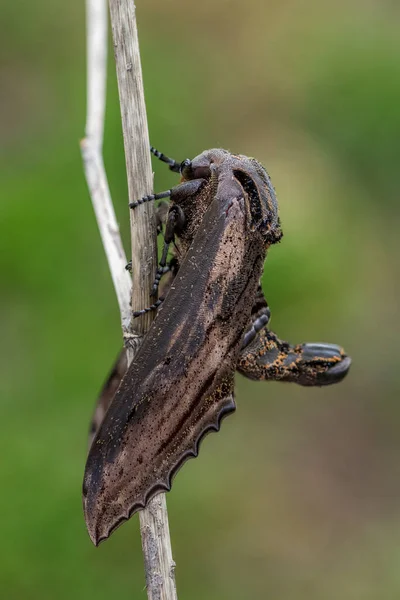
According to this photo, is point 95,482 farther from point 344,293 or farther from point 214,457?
point 344,293

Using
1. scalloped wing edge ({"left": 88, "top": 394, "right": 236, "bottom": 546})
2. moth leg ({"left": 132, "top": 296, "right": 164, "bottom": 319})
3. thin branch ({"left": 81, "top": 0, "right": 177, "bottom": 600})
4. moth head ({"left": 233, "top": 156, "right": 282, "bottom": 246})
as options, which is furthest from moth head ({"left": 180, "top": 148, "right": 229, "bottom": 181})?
scalloped wing edge ({"left": 88, "top": 394, "right": 236, "bottom": 546})

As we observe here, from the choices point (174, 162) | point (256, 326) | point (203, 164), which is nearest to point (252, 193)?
point (203, 164)

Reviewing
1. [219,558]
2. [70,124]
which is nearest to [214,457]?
[219,558]

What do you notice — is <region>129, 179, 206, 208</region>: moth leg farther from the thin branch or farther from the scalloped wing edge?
the scalloped wing edge

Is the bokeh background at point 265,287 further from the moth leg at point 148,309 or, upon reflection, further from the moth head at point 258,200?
the moth head at point 258,200

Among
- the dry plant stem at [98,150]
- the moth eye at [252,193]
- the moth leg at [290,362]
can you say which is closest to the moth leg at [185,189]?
the moth eye at [252,193]

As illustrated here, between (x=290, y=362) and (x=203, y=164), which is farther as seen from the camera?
(x=290, y=362)

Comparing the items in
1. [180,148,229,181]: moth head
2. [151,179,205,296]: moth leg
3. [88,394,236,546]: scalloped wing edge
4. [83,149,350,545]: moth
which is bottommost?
[88,394,236,546]: scalloped wing edge

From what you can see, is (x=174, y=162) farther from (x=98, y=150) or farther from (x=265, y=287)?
(x=265, y=287)
